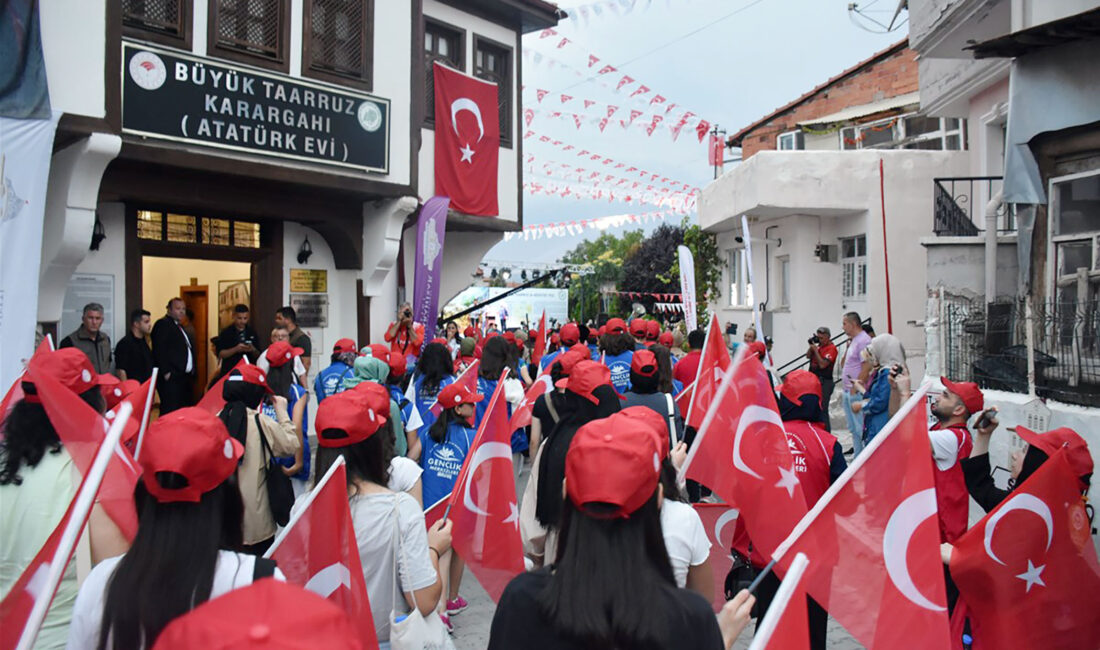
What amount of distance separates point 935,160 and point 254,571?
18528 millimetres

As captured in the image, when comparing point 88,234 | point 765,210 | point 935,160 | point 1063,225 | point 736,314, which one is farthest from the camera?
point 736,314

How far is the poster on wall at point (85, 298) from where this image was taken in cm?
998

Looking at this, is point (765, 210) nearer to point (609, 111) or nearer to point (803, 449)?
point (609, 111)

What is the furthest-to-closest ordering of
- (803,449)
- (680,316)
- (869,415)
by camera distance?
(680,316)
(869,415)
(803,449)

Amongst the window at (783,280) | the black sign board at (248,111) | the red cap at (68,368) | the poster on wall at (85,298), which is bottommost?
the red cap at (68,368)

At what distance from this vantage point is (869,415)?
8406mm

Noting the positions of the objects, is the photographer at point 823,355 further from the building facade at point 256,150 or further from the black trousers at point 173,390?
the black trousers at point 173,390

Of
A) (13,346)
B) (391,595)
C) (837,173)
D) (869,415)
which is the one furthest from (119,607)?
(837,173)

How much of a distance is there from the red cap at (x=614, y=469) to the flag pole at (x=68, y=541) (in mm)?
1265

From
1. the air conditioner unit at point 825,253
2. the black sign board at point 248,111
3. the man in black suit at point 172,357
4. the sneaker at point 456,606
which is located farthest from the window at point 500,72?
the sneaker at point 456,606

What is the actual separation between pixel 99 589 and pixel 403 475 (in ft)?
5.53

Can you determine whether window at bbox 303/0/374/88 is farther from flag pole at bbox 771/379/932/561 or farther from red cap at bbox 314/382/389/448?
flag pole at bbox 771/379/932/561

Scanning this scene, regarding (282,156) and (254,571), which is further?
(282,156)

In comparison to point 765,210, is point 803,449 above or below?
below
